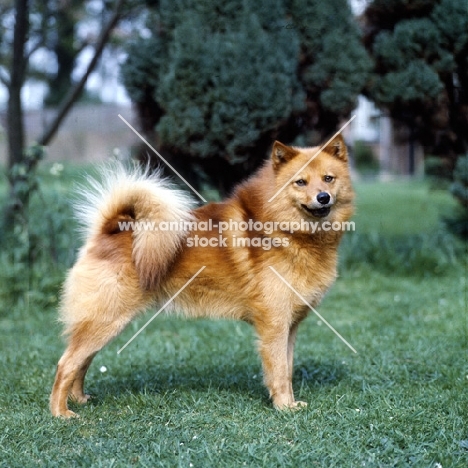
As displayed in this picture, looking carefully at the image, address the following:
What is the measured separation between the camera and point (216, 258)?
3.73m

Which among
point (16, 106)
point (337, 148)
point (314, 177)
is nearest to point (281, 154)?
point (314, 177)

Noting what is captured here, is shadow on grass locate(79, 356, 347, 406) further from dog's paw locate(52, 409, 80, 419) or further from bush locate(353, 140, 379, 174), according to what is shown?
bush locate(353, 140, 379, 174)

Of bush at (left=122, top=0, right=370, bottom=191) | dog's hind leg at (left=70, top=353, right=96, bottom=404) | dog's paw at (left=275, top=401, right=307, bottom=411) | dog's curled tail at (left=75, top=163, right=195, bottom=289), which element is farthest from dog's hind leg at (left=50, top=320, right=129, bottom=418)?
bush at (left=122, top=0, right=370, bottom=191)

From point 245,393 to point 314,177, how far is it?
4.73 feet

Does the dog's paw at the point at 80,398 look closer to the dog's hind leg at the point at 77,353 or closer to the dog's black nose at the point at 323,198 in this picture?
the dog's hind leg at the point at 77,353

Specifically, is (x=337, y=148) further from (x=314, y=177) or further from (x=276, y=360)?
(x=276, y=360)

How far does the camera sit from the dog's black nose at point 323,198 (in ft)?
11.3

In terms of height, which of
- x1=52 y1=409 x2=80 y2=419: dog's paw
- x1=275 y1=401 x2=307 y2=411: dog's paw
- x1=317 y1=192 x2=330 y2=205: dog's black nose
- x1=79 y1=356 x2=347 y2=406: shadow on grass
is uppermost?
x1=317 y1=192 x2=330 y2=205: dog's black nose

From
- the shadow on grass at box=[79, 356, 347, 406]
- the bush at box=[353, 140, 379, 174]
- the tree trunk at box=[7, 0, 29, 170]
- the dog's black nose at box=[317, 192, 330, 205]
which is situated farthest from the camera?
the bush at box=[353, 140, 379, 174]

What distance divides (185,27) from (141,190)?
306 centimetres

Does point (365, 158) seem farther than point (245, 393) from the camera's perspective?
Yes

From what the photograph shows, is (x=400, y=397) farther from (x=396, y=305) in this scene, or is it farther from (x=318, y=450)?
(x=396, y=305)

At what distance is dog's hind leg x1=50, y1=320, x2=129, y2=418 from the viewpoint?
3.52 m

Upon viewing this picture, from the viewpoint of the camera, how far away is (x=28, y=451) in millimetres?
3043
